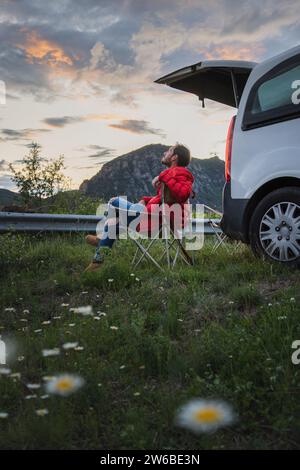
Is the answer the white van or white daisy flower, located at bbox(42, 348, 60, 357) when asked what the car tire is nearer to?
the white van

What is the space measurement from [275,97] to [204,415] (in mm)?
3829

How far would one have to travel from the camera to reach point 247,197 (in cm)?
545

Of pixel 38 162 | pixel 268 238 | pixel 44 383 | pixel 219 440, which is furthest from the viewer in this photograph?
pixel 38 162

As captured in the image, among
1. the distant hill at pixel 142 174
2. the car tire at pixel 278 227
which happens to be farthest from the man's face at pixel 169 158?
the distant hill at pixel 142 174


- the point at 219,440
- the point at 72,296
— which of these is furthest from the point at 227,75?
the point at 219,440

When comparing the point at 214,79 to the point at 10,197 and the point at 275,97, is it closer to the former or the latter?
the point at 275,97

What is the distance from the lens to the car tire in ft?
16.4

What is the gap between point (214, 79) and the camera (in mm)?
6332

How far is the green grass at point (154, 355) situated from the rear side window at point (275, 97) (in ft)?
5.11

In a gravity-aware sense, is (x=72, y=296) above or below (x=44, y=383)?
above

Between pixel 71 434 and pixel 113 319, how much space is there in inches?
62.7

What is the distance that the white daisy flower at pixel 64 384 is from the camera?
2.64 meters

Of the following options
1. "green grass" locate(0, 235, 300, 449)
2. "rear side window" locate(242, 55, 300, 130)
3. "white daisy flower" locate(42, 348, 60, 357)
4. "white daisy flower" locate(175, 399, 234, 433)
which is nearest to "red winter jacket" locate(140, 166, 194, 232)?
"green grass" locate(0, 235, 300, 449)

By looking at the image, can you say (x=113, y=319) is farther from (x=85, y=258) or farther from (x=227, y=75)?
(x=227, y=75)
